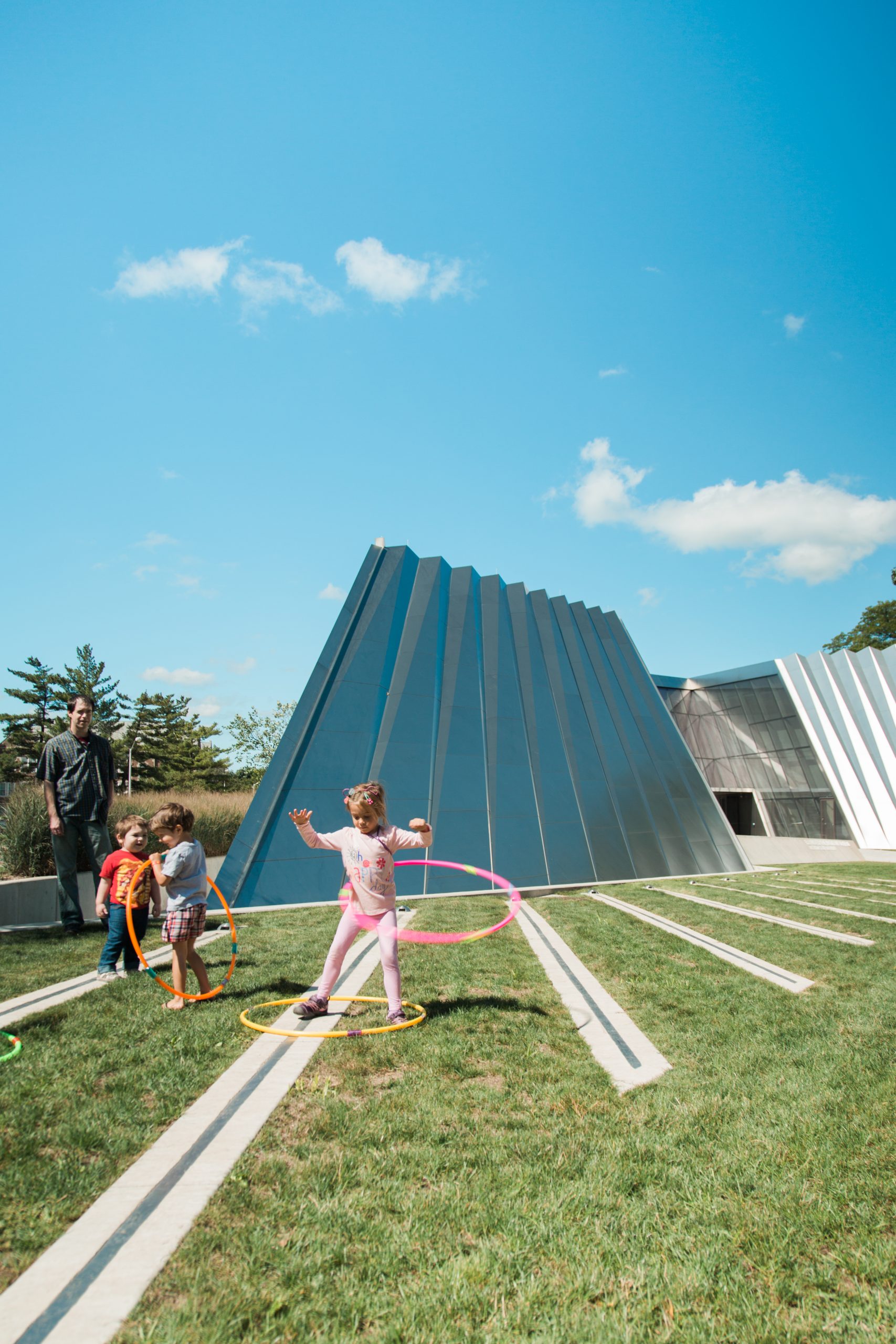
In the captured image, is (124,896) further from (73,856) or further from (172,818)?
(73,856)

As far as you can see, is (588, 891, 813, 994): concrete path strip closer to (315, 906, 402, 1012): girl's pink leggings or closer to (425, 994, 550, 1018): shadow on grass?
(425, 994, 550, 1018): shadow on grass

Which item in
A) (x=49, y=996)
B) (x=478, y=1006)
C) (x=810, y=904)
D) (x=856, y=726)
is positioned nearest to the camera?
(x=478, y=1006)

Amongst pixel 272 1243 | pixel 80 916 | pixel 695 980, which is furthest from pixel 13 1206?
pixel 80 916

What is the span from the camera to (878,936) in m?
8.98

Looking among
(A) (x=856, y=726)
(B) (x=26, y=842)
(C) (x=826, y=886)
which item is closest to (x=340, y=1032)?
(B) (x=26, y=842)

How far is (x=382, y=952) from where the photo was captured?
502 cm

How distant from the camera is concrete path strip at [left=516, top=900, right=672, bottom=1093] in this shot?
4211 millimetres

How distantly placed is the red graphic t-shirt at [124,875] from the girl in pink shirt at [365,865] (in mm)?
2371

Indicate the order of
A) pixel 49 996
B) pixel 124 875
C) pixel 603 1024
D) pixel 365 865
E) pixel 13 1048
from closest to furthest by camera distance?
1. pixel 13 1048
2. pixel 603 1024
3. pixel 365 865
4. pixel 49 996
5. pixel 124 875

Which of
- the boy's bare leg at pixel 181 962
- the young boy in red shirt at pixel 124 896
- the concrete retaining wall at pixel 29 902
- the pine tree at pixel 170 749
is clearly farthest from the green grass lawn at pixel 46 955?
the pine tree at pixel 170 749

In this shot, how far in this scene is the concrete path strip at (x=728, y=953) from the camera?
647 cm

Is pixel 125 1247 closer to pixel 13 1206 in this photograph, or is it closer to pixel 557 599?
pixel 13 1206

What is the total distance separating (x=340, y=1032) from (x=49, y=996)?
2.73 meters

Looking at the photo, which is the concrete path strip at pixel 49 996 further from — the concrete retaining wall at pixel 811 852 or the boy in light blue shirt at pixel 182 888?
the concrete retaining wall at pixel 811 852
